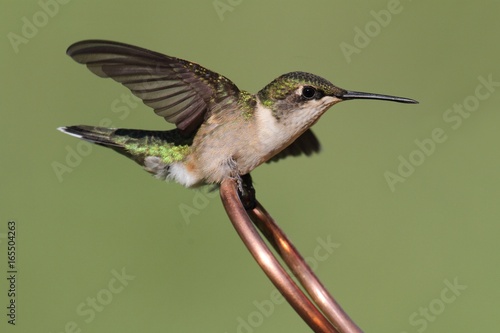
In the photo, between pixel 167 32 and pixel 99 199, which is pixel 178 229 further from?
pixel 167 32

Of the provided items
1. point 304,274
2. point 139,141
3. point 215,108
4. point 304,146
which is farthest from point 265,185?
point 304,274

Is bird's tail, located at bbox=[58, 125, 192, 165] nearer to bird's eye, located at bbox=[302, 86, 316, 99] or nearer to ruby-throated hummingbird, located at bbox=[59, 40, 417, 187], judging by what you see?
ruby-throated hummingbird, located at bbox=[59, 40, 417, 187]

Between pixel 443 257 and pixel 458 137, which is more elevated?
pixel 458 137

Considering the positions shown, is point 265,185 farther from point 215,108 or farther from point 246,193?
point 246,193

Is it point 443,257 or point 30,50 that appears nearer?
point 443,257

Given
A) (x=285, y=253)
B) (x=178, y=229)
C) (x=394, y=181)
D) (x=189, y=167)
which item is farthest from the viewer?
(x=394, y=181)

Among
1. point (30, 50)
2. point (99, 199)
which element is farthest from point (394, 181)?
point (30, 50)

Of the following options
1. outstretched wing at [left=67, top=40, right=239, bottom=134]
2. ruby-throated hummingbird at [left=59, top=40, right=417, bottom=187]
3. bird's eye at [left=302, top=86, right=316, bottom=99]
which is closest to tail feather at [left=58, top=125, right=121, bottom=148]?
ruby-throated hummingbird at [left=59, top=40, right=417, bottom=187]
